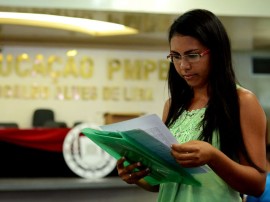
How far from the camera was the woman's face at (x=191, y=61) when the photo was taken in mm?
1582

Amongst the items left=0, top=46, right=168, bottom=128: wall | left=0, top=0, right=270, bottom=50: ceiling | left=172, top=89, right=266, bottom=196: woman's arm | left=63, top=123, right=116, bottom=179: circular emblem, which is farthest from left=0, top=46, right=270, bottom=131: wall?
left=172, top=89, right=266, bottom=196: woman's arm

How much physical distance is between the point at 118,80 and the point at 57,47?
1409mm

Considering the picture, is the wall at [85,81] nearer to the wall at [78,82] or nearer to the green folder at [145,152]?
the wall at [78,82]

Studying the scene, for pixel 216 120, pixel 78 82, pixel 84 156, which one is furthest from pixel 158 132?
pixel 78 82

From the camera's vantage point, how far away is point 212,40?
5.22 feet

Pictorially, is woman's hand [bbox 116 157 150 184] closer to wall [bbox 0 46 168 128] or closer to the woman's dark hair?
the woman's dark hair

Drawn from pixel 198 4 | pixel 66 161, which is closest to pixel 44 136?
pixel 66 161

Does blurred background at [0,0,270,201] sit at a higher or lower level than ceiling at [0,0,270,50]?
lower

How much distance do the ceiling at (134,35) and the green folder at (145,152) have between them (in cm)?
545

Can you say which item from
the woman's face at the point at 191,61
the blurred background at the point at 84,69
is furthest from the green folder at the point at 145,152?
the blurred background at the point at 84,69

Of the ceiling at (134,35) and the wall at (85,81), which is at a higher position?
the ceiling at (134,35)

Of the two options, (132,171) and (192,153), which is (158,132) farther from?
(132,171)

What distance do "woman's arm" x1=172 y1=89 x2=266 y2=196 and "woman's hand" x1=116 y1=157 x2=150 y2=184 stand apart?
0.23m

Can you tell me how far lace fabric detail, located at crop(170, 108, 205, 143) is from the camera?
5.27ft
